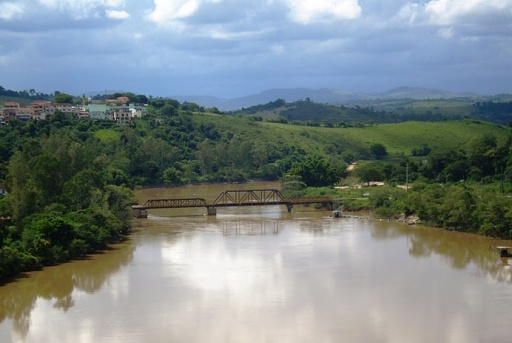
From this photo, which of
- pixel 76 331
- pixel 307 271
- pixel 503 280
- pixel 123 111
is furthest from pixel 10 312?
pixel 123 111

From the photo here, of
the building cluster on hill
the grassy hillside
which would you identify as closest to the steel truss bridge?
A: the building cluster on hill

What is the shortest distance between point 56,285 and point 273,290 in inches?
338

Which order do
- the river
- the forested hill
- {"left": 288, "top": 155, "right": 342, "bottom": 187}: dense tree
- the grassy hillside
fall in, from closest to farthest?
the river < {"left": 288, "top": 155, "right": 342, "bottom": 187}: dense tree < the grassy hillside < the forested hill

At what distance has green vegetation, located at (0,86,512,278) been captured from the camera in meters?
36.2

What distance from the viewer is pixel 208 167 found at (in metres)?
79.0

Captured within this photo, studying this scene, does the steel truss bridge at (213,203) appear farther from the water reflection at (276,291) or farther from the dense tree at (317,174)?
the water reflection at (276,291)

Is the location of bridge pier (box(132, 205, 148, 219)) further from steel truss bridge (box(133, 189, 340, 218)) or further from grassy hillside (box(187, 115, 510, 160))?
grassy hillside (box(187, 115, 510, 160))

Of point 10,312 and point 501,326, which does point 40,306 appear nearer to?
point 10,312

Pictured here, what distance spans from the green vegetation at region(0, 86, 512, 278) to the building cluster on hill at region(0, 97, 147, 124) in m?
1.80

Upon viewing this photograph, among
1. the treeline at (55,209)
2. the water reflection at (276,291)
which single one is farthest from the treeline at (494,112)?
the treeline at (55,209)

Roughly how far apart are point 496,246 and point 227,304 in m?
15.8

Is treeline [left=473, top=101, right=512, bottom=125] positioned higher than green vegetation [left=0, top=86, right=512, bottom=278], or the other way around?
treeline [left=473, top=101, right=512, bottom=125]

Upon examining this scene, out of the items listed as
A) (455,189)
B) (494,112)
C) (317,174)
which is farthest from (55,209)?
(494,112)

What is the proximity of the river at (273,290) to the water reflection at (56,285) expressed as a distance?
0.05 meters
